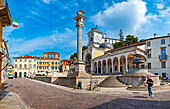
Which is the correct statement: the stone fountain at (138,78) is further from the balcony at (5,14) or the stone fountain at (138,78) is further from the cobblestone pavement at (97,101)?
the balcony at (5,14)

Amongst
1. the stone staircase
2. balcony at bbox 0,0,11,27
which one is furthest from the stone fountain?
balcony at bbox 0,0,11,27

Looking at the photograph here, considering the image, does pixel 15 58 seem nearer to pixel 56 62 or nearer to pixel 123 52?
pixel 56 62

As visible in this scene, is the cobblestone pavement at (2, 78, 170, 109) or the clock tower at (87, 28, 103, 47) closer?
the cobblestone pavement at (2, 78, 170, 109)

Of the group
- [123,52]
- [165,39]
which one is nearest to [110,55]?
[123,52]

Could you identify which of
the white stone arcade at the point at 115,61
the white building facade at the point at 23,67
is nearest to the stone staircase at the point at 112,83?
the white stone arcade at the point at 115,61

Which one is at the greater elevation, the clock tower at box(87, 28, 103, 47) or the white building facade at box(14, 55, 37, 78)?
the clock tower at box(87, 28, 103, 47)

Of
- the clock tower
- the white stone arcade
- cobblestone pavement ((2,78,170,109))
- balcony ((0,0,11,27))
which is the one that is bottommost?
cobblestone pavement ((2,78,170,109))

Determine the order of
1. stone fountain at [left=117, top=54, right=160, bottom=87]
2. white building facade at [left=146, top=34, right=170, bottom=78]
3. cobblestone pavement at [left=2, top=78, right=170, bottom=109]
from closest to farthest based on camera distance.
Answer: cobblestone pavement at [left=2, top=78, right=170, bottom=109]
stone fountain at [left=117, top=54, right=160, bottom=87]
white building facade at [left=146, top=34, right=170, bottom=78]

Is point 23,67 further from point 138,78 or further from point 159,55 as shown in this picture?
point 138,78

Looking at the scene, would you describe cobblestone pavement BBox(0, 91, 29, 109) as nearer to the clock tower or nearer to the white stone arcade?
the white stone arcade

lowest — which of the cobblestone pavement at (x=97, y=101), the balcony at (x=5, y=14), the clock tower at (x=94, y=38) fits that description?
the cobblestone pavement at (x=97, y=101)

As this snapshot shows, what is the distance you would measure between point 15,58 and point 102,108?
72804 millimetres

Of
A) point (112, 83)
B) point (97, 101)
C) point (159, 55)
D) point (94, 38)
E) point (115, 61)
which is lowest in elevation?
point (112, 83)

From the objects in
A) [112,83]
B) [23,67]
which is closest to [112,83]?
[112,83]
